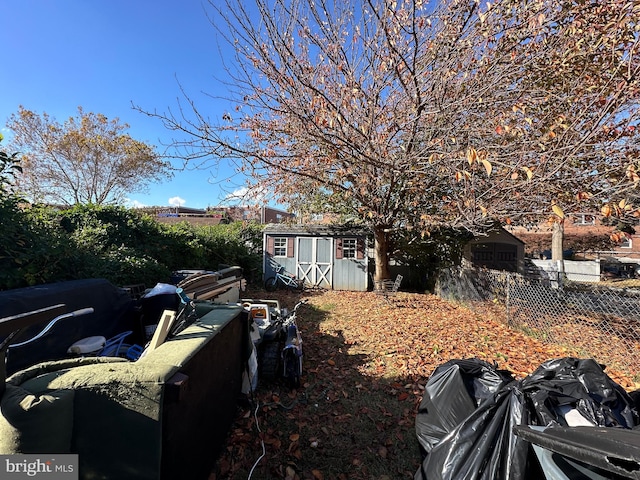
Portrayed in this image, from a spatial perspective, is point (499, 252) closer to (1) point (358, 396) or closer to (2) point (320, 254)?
(2) point (320, 254)

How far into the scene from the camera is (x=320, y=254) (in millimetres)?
11258

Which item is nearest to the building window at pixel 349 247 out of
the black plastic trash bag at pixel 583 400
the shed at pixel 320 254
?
the shed at pixel 320 254

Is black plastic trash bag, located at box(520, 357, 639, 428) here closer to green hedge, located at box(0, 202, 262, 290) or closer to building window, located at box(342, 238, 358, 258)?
green hedge, located at box(0, 202, 262, 290)

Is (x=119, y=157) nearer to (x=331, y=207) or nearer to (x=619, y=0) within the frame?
(x=331, y=207)

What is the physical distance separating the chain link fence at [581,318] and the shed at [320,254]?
5.43 metres

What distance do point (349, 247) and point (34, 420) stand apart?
10.2 m

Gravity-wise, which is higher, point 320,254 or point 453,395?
point 320,254

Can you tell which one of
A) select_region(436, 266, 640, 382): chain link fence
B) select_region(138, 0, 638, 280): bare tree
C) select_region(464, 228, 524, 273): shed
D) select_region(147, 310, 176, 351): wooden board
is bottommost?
select_region(436, 266, 640, 382): chain link fence

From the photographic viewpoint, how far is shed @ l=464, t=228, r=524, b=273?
11133 mm

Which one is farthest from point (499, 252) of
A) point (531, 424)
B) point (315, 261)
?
point (531, 424)

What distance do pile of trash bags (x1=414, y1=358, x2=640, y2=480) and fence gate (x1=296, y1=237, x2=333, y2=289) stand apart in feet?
30.0

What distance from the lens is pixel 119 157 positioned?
1688 centimetres

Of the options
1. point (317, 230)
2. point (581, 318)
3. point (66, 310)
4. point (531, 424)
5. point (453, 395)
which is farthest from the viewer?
point (317, 230)

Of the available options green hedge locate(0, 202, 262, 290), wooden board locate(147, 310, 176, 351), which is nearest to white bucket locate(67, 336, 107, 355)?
wooden board locate(147, 310, 176, 351)
